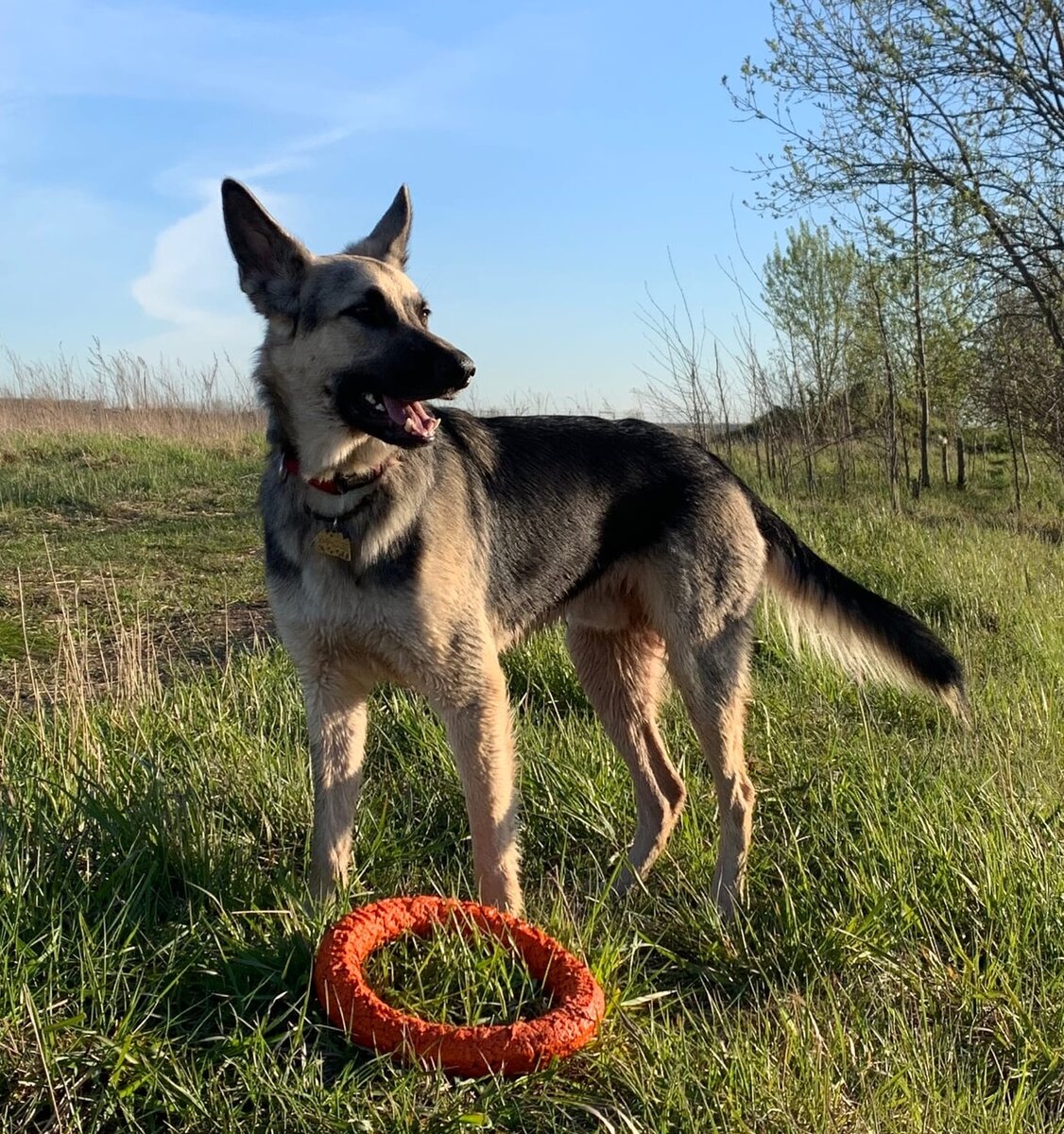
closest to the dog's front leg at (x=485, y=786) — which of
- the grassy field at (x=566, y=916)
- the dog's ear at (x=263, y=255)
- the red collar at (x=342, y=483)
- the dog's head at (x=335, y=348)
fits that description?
the grassy field at (x=566, y=916)

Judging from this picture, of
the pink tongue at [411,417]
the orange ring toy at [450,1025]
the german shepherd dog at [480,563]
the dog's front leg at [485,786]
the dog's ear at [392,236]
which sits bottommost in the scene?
the orange ring toy at [450,1025]

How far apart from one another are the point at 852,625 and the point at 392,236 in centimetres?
247

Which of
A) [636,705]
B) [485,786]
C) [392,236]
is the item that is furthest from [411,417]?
[636,705]

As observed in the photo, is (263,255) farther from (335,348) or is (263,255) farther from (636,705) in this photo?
(636,705)

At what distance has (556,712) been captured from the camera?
4.79 meters

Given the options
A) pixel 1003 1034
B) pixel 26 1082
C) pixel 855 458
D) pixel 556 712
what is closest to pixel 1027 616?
pixel 556 712

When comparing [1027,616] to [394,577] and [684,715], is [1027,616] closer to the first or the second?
[684,715]

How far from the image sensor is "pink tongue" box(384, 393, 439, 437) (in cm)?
323

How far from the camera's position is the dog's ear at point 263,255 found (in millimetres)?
3469

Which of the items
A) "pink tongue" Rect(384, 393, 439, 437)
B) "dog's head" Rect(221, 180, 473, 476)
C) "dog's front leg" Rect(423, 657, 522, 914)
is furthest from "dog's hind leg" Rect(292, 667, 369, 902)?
"pink tongue" Rect(384, 393, 439, 437)

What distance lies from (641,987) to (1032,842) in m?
1.41

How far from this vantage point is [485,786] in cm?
318

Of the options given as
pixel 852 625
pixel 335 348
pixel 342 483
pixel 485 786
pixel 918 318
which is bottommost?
pixel 485 786

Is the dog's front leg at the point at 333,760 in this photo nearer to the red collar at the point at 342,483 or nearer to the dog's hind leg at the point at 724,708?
the red collar at the point at 342,483
